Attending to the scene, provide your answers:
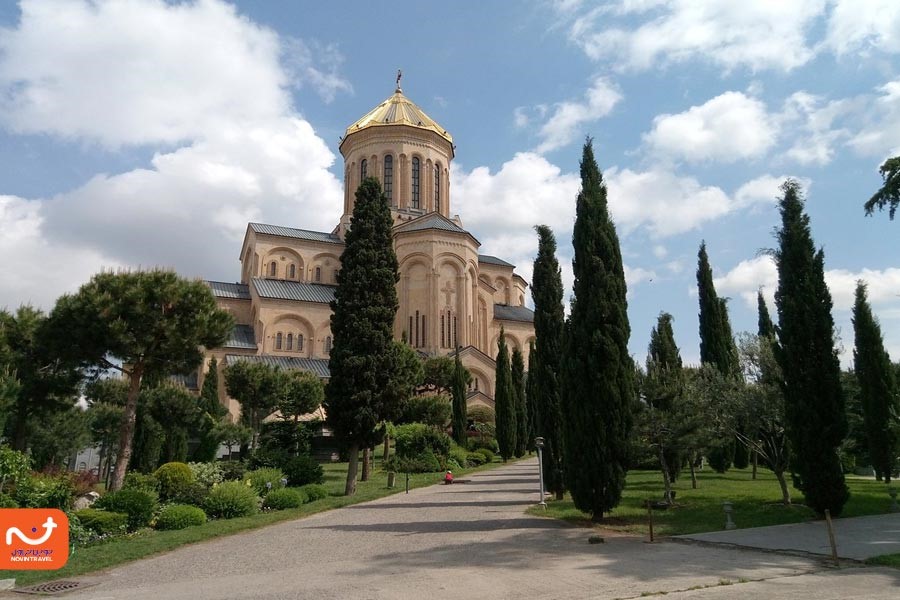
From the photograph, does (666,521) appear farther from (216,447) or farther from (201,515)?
(216,447)

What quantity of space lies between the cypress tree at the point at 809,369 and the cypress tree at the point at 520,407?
17370 millimetres

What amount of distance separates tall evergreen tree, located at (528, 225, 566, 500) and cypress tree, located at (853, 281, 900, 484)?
11381mm

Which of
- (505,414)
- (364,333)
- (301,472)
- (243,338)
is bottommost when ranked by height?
(301,472)

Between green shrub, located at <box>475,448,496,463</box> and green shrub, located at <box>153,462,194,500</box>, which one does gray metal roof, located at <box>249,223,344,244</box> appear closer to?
green shrub, located at <box>475,448,496,463</box>

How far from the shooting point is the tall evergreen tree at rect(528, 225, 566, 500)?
1452cm

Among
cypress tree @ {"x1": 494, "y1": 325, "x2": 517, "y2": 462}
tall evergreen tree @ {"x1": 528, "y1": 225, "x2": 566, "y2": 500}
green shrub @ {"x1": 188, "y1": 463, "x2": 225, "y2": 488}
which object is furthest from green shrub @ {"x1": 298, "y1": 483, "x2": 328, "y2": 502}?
cypress tree @ {"x1": 494, "y1": 325, "x2": 517, "y2": 462}

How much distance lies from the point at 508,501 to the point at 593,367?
4.17 m

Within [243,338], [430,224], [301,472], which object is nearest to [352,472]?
[301,472]

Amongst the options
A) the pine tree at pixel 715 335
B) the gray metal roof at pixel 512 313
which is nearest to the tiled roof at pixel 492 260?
the gray metal roof at pixel 512 313

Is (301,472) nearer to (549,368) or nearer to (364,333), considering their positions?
(364,333)

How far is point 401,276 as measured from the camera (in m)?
39.4

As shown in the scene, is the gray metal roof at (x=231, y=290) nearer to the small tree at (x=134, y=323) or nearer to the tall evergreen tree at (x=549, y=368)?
the small tree at (x=134, y=323)

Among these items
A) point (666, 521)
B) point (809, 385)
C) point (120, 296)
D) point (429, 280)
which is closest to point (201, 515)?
point (120, 296)

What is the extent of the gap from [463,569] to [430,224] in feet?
111
